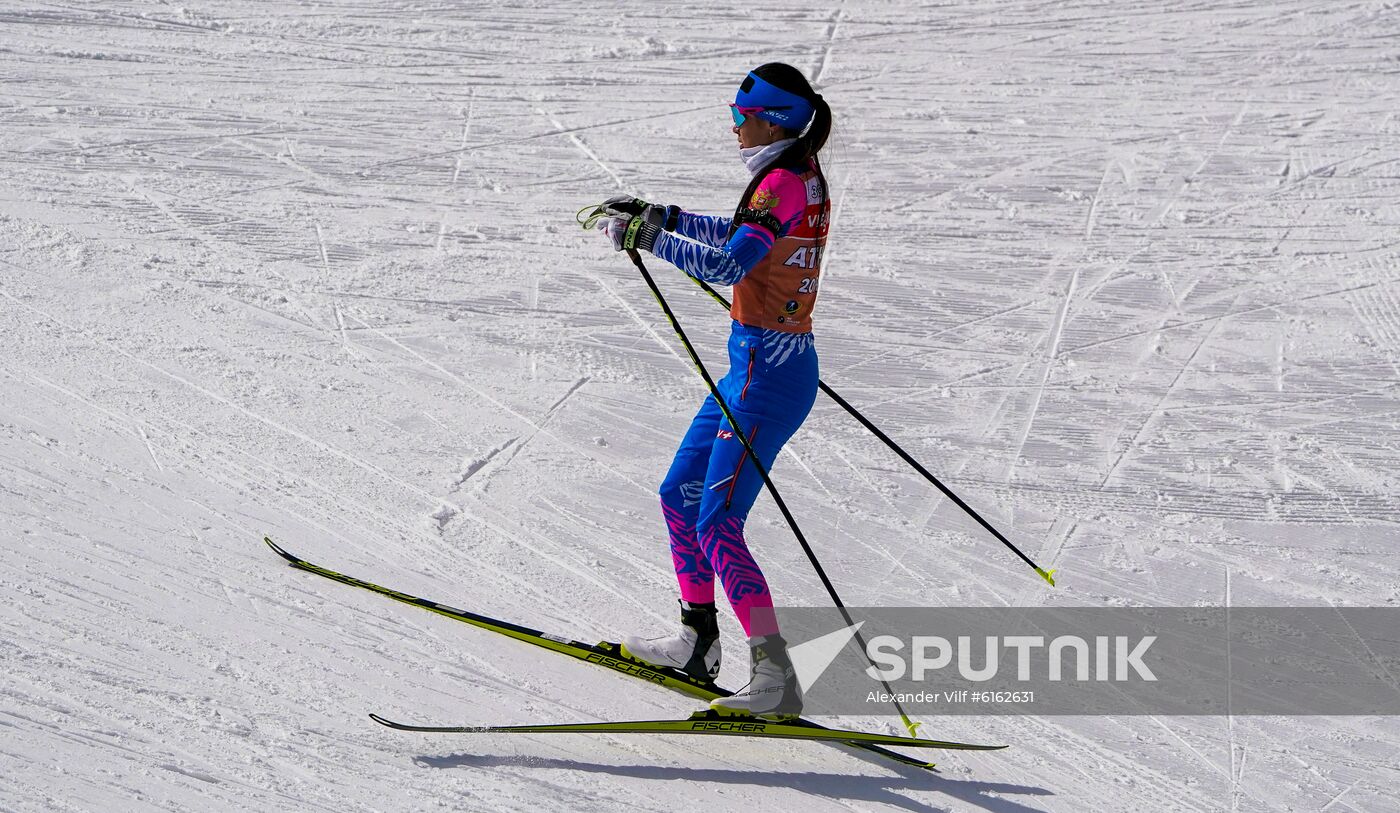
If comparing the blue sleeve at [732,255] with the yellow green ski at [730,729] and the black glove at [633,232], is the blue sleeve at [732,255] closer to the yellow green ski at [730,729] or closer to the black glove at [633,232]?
the black glove at [633,232]

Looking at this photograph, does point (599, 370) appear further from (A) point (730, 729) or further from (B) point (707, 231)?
(A) point (730, 729)

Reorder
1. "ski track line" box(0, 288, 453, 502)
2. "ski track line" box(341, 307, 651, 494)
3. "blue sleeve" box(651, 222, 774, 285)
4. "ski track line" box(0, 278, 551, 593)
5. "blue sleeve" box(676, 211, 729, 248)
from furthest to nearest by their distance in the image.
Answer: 1. "ski track line" box(341, 307, 651, 494)
2. "ski track line" box(0, 288, 453, 502)
3. "ski track line" box(0, 278, 551, 593)
4. "blue sleeve" box(676, 211, 729, 248)
5. "blue sleeve" box(651, 222, 774, 285)

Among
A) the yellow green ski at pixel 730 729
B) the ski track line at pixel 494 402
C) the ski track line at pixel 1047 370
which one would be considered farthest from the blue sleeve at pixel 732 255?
the ski track line at pixel 1047 370

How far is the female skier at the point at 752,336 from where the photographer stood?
3.46 metres

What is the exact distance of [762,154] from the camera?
3.52 meters

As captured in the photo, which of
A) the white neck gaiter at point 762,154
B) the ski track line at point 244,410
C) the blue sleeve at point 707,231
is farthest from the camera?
the ski track line at point 244,410

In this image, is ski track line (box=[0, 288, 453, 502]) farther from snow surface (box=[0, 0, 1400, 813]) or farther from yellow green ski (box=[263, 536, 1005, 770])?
yellow green ski (box=[263, 536, 1005, 770])

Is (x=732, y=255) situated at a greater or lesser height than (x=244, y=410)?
greater

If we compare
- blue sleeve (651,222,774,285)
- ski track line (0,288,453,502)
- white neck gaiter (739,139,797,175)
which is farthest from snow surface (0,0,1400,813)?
white neck gaiter (739,139,797,175)

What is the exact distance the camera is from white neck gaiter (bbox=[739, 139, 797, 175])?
3.50 metres

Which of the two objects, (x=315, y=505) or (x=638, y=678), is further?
(x=315, y=505)

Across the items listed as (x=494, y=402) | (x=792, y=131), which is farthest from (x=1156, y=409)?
(x=792, y=131)

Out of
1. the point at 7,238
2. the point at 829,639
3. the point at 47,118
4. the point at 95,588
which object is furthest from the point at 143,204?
the point at 829,639

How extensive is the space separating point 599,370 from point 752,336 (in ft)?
9.12
